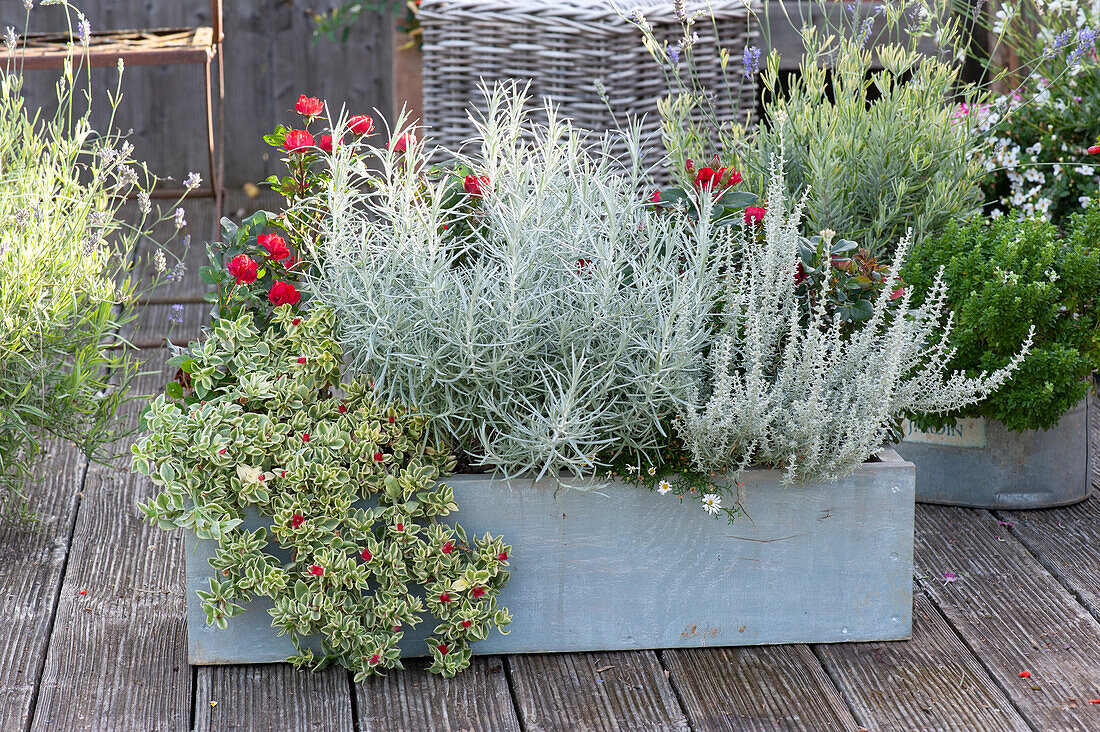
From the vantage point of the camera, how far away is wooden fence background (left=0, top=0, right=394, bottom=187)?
492cm

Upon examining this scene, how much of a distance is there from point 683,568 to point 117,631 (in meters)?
0.98

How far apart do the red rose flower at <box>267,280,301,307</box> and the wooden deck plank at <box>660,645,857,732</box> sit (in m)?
0.88

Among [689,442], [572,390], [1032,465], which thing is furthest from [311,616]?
[1032,465]

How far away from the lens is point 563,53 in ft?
10.7

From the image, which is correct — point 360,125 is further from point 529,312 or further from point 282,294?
point 529,312

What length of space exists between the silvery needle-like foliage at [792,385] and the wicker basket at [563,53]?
158cm

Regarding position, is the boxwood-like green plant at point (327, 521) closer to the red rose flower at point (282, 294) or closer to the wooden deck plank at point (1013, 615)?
the red rose flower at point (282, 294)

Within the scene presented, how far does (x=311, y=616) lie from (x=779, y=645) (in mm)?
784

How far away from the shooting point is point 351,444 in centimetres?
170

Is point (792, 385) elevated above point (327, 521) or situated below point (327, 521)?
above

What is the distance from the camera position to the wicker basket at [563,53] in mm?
3223

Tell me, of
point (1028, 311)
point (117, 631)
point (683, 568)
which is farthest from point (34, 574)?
point (1028, 311)

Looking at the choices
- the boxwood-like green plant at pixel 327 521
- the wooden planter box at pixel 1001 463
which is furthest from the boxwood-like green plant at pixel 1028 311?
the boxwood-like green plant at pixel 327 521

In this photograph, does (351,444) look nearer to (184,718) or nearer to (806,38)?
(184,718)
